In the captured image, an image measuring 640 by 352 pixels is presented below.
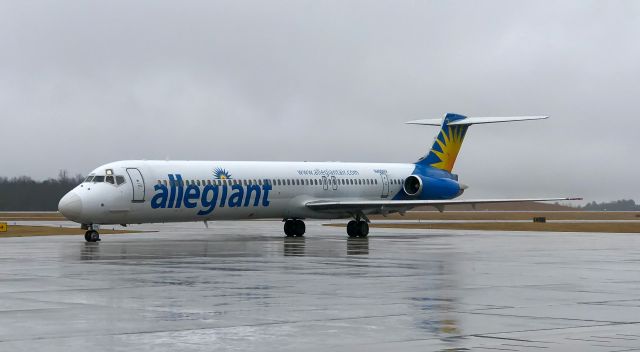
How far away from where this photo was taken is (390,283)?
784 inches

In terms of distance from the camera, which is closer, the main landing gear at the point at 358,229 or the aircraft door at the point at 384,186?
the main landing gear at the point at 358,229

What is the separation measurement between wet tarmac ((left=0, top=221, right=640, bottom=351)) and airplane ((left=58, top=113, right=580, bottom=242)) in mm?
8849

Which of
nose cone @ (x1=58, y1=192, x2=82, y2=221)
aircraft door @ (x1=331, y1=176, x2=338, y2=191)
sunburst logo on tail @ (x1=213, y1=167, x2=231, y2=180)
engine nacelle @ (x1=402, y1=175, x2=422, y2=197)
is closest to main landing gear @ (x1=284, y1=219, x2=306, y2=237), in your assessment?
aircraft door @ (x1=331, y1=176, x2=338, y2=191)

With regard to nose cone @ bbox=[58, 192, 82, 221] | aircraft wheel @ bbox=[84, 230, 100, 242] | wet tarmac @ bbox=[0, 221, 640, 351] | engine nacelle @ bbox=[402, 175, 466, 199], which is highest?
engine nacelle @ bbox=[402, 175, 466, 199]

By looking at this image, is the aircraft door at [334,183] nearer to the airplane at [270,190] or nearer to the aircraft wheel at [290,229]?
the airplane at [270,190]

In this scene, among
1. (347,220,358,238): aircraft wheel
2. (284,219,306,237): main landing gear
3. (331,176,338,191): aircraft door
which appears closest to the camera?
(347,220,358,238): aircraft wheel

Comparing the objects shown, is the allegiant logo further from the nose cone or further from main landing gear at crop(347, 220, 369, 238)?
main landing gear at crop(347, 220, 369, 238)

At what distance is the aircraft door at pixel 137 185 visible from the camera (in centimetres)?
3922

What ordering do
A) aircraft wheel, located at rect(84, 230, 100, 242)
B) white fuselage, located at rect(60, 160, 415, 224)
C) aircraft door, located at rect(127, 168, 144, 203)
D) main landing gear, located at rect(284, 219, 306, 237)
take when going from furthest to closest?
main landing gear, located at rect(284, 219, 306, 237)
aircraft door, located at rect(127, 168, 144, 203)
white fuselage, located at rect(60, 160, 415, 224)
aircraft wheel, located at rect(84, 230, 100, 242)

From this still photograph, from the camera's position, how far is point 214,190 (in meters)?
41.7

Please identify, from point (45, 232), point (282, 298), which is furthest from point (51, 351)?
point (45, 232)

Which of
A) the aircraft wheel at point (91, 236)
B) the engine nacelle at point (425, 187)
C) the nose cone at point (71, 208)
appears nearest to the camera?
the nose cone at point (71, 208)

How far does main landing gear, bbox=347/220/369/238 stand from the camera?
4531cm

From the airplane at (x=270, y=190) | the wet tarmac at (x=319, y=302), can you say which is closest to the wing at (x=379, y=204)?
the airplane at (x=270, y=190)
